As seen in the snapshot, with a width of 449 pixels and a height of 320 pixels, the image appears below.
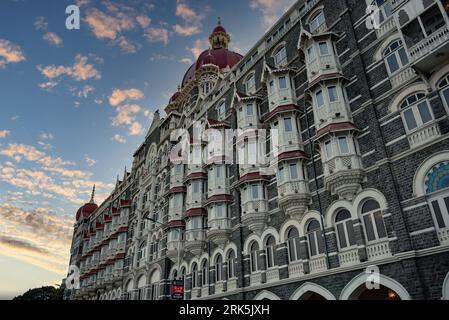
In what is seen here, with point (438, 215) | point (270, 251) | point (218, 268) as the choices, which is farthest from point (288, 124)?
point (218, 268)

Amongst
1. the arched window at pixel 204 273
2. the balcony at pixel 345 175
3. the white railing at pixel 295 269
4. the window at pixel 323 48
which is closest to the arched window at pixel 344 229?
the balcony at pixel 345 175

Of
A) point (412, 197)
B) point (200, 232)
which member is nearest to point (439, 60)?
point (412, 197)

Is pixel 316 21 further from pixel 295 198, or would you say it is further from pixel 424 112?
pixel 295 198

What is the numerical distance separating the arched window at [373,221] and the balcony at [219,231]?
11457 mm

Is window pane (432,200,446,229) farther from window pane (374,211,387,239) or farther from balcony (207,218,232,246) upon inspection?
balcony (207,218,232,246)

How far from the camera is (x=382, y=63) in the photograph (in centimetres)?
1892

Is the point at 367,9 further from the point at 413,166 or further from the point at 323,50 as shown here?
the point at 413,166

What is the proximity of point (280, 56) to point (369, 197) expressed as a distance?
14.8 metres

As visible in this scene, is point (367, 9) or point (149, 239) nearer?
point (367, 9)

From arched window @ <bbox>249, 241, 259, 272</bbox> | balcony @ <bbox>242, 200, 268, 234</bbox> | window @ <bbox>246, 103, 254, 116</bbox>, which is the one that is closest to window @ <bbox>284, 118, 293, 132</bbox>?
window @ <bbox>246, 103, 254, 116</bbox>

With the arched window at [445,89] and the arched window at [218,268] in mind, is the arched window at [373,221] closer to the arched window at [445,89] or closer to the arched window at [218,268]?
the arched window at [445,89]

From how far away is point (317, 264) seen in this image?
1880 centimetres

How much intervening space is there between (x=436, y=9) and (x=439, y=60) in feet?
8.37

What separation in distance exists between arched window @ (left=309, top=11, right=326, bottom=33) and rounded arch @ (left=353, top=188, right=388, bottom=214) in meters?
13.4
